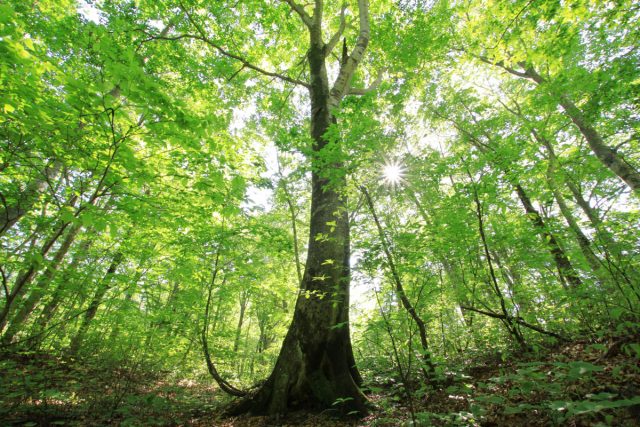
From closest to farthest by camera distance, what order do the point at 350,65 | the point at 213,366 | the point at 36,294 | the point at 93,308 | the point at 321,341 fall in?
the point at 93,308, the point at 321,341, the point at 213,366, the point at 36,294, the point at 350,65

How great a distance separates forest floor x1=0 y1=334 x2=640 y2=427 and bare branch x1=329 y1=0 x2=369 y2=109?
5.44m

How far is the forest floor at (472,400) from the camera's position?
193cm

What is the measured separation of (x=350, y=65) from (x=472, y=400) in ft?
21.9

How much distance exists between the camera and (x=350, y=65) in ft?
21.0

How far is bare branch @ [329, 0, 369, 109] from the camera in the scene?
6.05m

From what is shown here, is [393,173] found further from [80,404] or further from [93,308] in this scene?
[80,404]

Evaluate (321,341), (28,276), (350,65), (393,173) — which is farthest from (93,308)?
(350,65)

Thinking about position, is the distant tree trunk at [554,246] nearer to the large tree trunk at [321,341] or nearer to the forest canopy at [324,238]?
the forest canopy at [324,238]

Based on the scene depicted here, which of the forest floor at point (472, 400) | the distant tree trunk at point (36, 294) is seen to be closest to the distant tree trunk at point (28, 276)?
the distant tree trunk at point (36, 294)

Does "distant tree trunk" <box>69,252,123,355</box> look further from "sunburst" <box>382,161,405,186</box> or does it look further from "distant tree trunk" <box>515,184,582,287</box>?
"distant tree trunk" <box>515,184,582,287</box>

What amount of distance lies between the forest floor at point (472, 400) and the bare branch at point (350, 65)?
17.8 ft

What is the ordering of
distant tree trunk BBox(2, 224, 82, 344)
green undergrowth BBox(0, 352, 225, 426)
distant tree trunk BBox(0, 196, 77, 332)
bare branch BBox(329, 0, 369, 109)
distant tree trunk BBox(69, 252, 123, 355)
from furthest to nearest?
1. bare branch BBox(329, 0, 369, 109)
2. distant tree trunk BBox(69, 252, 123, 355)
3. distant tree trunk BBox(2, 224, 82, 344)
4. green undergrowth BBox(0, 352, 225, 426)
5. distant tree trunk BBox(0, 196, 77, 332)

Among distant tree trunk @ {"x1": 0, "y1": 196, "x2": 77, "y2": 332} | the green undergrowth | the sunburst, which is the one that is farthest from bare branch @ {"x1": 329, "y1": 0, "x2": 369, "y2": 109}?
the green undergrowth

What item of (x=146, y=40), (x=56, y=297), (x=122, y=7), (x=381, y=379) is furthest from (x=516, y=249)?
(x=122, y=7)
